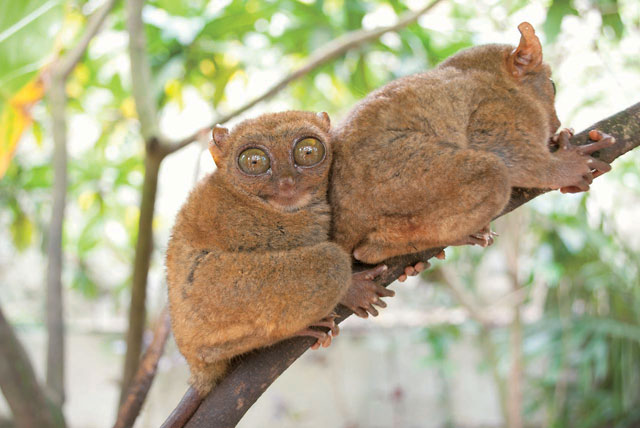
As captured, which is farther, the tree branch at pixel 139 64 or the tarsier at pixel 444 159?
the tree branch at pixel 139 64

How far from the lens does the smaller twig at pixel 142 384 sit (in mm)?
2271

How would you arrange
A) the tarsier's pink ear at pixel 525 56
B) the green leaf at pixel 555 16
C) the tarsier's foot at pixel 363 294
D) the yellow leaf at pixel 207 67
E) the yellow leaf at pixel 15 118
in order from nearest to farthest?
the tarsier's foot at pixel 363 294 < the tarsier's pink ear at pixel 525 56 < the green leaf at pixel 555 16 < the yellow leaf at pixel 15 118 < the yellow leaf at pixel 207 67

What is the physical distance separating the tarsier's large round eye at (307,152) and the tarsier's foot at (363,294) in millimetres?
343

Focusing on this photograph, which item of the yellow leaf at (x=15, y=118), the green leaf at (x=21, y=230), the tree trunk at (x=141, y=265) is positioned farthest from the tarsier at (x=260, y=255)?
the green leaf at (x=21, y=230)

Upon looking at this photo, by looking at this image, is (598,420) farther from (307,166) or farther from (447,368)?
(307,166)

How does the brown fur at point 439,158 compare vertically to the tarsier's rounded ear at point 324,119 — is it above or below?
below

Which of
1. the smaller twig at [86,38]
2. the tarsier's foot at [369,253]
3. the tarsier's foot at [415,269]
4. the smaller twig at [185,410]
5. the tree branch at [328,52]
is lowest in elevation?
the smaller twig at [185,410]

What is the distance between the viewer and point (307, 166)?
1.63 metres

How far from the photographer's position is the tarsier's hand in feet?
5.43

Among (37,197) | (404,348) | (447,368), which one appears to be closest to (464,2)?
(447,368)

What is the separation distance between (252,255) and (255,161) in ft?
0.86

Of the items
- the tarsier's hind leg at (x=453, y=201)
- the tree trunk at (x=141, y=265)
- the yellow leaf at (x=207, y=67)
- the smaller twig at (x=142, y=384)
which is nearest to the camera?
the tarsier's hind leg at (x=453, y=201)

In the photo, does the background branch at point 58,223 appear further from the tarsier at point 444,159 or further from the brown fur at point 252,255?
the tarsier at point 444,159

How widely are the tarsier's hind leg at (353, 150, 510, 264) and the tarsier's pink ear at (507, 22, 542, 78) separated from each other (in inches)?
14.9
